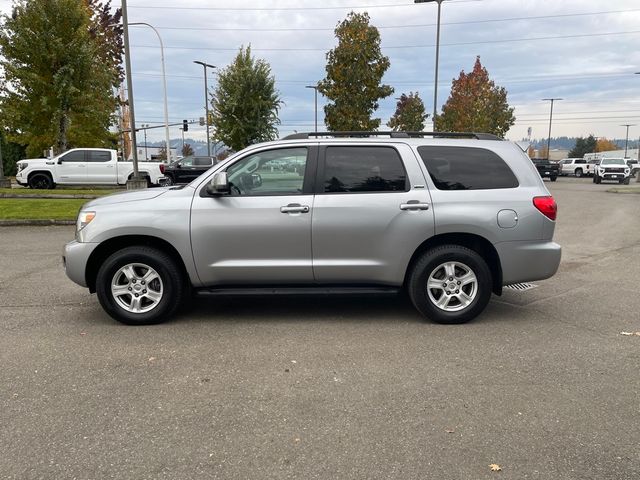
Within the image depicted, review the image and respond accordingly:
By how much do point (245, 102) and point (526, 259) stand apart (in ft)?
97.1

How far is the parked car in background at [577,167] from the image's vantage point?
160 ft

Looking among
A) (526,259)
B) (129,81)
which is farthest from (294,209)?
(129,81)

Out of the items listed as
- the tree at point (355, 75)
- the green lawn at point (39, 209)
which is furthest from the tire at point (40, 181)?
the tree at point (355, 75)

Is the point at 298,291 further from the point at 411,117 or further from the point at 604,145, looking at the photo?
the point at 604,145

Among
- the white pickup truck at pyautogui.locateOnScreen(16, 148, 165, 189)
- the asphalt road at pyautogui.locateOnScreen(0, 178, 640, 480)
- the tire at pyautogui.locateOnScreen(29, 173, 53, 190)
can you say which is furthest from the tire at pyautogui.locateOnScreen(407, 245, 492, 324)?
the tire at pyautogui.locateOnScreen(29, 173, 53, 190)

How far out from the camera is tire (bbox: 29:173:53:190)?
20.5m

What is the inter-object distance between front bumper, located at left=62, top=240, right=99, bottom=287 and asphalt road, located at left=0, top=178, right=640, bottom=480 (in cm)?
53

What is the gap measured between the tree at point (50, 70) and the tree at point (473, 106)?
23377 mm

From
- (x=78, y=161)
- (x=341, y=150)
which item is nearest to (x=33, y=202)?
(x=78, y=161)

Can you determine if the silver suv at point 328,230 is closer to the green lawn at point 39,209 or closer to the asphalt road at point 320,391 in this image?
the asphalt road at point 320,391

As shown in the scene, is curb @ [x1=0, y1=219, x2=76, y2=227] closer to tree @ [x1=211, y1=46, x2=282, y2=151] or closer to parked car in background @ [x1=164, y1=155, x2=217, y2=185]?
parked car in background @ [x1=164, y1=155, x2=217, y2=185]

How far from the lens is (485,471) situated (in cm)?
285

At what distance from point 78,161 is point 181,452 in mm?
20143

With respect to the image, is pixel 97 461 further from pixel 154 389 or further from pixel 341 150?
pixel 341 150
